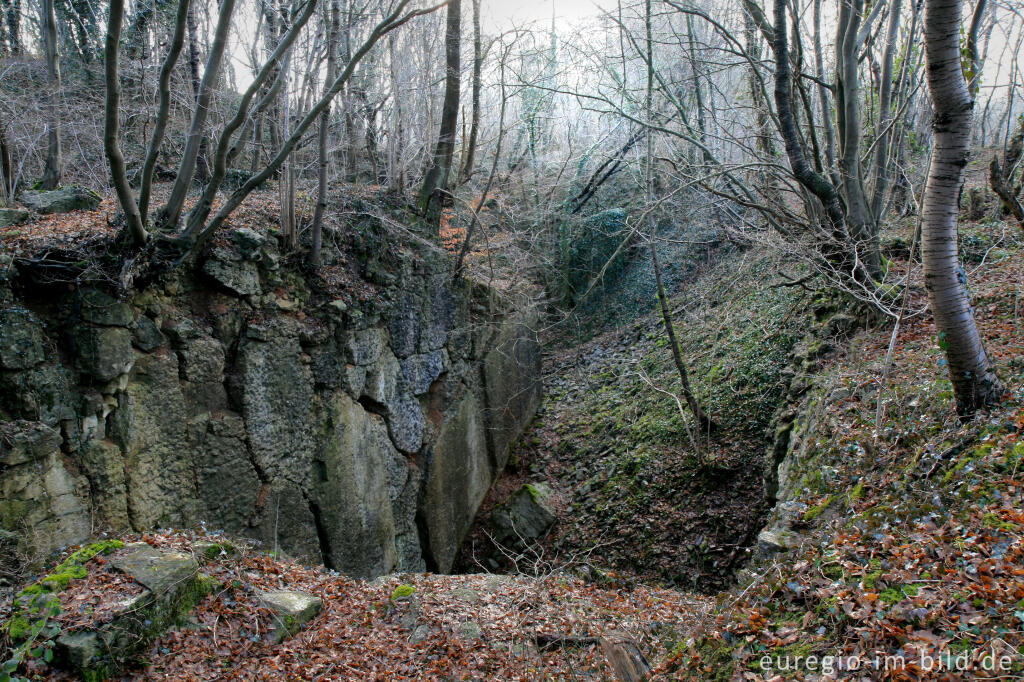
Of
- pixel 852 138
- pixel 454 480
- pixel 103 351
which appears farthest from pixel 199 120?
pixel 852 138

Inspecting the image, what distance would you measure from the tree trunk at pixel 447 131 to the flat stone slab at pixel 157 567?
7101 mm

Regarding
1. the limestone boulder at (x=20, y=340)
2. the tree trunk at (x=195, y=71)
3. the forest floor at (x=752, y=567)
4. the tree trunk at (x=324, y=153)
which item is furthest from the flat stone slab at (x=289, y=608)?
the tree trunk at (x=195, y=71)

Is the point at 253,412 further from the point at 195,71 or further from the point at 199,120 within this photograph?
the point at 195,71

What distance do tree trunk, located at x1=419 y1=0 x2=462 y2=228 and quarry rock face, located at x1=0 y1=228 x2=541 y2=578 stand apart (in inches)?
46.1

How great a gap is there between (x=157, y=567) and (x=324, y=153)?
5564 millimetres

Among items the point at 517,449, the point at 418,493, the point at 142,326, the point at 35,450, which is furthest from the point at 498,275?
the point at 35,450

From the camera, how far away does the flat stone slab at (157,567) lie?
14.2ft

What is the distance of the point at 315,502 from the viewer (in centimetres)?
727

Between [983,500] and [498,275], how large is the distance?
952 centimetres

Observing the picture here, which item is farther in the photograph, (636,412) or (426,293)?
(636,412)

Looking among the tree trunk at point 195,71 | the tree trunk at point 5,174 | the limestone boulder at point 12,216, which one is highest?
the tree trunk at point 195,71

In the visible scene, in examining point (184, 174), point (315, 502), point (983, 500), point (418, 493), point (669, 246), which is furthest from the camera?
point (669, 246)

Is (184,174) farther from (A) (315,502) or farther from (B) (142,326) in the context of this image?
(A) (315,502)

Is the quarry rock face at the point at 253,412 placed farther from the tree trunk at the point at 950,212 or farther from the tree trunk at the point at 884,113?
the tree trunk at the point at 884,113
